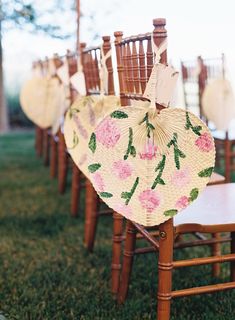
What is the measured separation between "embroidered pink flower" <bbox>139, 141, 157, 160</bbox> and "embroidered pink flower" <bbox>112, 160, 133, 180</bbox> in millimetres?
52

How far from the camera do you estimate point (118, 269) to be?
2334 mm

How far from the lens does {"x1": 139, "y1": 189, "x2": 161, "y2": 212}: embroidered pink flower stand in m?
1.67

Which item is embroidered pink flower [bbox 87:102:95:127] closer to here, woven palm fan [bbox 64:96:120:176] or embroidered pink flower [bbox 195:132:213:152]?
woven palm fan [bbox 64:96:120:176]

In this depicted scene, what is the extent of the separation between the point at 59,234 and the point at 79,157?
679 mm

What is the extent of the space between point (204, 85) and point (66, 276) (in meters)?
1.91

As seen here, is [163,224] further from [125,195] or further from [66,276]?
[66,276]

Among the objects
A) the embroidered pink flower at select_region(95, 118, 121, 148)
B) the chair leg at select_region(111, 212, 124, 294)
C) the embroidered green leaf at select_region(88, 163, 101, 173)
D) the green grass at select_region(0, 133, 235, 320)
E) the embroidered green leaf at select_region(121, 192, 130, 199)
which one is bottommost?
the green grass at select_region(0, 133, 235, 320)

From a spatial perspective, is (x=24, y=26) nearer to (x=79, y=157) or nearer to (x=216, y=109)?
(x=216, y=109)

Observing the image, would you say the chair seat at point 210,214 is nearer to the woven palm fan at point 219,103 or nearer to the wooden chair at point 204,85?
the wooden chair at point 204,85

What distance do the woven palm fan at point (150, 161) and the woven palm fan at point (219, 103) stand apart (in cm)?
219

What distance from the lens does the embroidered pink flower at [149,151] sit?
1667 millimetres

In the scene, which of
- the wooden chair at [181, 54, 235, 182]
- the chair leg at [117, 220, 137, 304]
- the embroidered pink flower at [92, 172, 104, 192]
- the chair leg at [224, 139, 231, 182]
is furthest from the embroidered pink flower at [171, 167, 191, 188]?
the chair leg at [224, 139, 231, 182]

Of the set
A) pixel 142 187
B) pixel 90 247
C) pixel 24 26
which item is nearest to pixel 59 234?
pixel 90 247

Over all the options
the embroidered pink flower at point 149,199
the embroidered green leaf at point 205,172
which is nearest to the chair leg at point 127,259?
the embroidered pink flower at point 149,199
